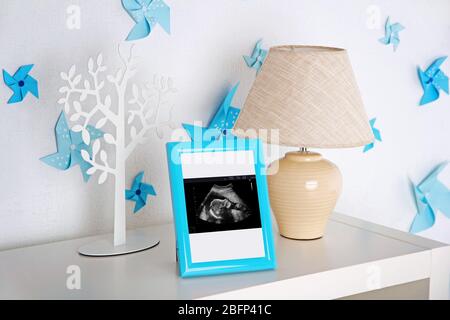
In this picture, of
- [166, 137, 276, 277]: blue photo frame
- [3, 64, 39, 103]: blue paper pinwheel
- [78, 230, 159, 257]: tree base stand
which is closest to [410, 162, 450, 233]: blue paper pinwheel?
[166, 137, 276, 277]: blue photo frame

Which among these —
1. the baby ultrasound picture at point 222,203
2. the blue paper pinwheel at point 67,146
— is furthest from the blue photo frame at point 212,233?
the blue paper pinwheel at point 67,146

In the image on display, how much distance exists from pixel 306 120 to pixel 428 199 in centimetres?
97

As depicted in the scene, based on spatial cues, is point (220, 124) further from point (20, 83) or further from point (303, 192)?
point (20, 83)

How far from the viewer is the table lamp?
1.17 meters

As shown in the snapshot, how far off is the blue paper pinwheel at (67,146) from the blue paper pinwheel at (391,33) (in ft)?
3.17

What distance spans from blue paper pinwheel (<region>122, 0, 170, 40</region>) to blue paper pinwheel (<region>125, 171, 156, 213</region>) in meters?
0.35

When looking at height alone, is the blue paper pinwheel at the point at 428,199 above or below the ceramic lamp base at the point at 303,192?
below

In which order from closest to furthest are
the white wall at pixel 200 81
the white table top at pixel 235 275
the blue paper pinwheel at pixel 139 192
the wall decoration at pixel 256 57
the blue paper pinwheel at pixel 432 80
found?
the white table top at pixel 235 275 → the white wall at pixel 200 81 → the blue paper pinwheel at pixel 139 192 → the wall decoration at pixel 256 57 → the blue paper pinwheel at pixel 432 80

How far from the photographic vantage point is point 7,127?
1233 mm

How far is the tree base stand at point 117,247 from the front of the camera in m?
1.19

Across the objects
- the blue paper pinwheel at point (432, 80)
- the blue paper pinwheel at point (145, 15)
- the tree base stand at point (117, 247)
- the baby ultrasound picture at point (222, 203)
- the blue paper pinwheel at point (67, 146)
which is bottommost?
the tree base stand at point (117, 247)

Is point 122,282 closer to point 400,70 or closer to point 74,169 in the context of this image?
point 74,169

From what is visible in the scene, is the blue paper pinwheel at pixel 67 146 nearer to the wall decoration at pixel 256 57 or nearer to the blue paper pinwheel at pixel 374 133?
the wall decoration at pixel 256 57

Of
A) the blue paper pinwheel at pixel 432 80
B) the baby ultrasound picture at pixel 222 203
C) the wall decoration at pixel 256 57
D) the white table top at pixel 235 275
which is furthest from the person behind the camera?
the blue paper pinwheel at pixel 432 80
